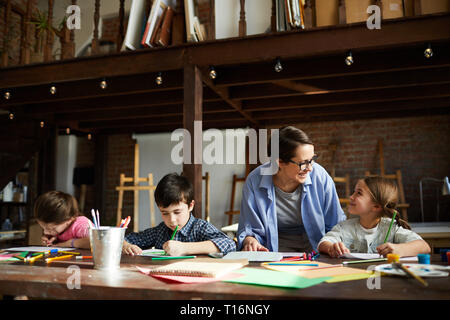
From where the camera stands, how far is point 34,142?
18.2ft

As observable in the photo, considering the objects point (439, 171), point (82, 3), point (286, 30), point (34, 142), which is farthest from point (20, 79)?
point (439, 171)

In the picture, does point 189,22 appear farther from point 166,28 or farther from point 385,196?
point 385,196

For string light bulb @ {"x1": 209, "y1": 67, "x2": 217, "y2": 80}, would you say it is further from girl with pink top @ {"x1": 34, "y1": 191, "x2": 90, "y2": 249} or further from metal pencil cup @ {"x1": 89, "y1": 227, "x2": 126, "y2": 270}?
metal pencil cup @ {"x1": 89, "y1": 227, "x2": 126, "y2": 270}

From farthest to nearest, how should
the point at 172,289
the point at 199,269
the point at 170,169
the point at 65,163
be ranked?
the point at 65,163 → the point at 170,169 → the point at 199,269 → the point at 172,289

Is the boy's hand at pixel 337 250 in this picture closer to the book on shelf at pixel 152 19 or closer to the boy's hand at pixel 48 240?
the boy's hand at pixel 48 240

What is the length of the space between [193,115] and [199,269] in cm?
222

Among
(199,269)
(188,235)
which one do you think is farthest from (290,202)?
(199,269)

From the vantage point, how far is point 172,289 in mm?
917

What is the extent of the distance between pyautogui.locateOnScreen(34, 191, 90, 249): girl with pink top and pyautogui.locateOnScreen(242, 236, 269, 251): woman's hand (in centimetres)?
86

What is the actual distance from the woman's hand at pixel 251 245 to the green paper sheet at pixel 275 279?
2.44ft

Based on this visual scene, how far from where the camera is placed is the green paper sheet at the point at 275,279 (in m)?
0.93

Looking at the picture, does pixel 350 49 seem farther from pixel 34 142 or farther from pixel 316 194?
pixel 34 142

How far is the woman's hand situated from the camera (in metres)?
1.87

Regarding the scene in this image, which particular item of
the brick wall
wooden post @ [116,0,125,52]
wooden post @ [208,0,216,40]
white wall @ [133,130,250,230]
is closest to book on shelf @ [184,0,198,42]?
wooden post @ [208,0,216,40]
